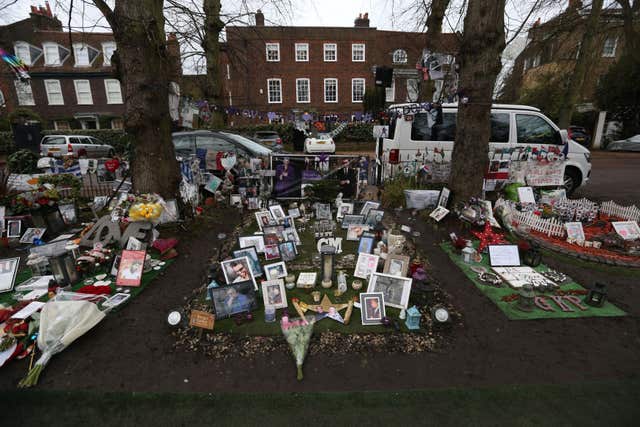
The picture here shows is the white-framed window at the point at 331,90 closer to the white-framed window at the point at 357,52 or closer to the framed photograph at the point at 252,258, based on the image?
the white-framed window at the point at 357,52

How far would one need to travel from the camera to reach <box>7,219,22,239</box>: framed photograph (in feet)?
17.5

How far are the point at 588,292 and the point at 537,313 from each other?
931mm

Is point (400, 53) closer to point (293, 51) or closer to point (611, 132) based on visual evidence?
point (293, 51)

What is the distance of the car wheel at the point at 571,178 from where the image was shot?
743 cm

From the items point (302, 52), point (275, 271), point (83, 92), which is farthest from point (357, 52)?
point (275, 271)

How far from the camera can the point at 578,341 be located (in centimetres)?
297

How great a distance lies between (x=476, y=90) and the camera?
547cm

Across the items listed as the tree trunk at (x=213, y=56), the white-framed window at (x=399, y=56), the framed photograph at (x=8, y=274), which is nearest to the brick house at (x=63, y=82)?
the tree trunk at (x=213, y=56)

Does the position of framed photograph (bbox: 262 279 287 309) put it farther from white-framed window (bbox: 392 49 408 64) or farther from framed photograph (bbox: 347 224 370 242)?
white-framed window (bbox: 392 49 408 64)

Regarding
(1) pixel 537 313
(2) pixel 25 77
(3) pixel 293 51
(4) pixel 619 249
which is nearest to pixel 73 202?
(2) pixel 25 77

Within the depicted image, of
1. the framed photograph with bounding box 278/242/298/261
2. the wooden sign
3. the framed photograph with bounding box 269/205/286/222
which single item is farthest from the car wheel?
the wooden sign

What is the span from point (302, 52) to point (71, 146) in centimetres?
1638

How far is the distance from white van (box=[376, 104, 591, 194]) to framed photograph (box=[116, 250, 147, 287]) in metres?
5.48

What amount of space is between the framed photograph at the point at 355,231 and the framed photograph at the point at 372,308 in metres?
2.07
